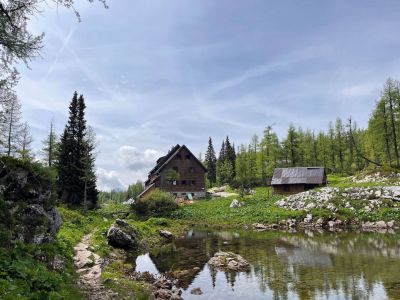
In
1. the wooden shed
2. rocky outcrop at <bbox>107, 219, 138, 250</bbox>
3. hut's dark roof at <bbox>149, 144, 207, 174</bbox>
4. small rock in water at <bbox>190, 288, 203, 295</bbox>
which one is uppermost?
hut's dark roof at <bbox>149, 144, 207, 174</bbox>

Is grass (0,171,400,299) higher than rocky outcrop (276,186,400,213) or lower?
lower

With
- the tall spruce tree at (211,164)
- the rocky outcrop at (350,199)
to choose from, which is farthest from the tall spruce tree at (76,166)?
the tall spruce tree at (211,164)

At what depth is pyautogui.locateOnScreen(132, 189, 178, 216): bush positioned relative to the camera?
57062 millimetres

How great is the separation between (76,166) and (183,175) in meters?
31.7

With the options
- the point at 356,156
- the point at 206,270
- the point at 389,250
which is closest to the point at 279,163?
the point at 356,156

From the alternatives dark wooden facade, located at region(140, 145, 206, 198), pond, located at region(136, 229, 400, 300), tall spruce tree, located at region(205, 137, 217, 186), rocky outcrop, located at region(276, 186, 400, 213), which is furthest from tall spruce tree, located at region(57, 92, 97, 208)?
tall spruce tree, located at region(205, 137, 217, 186)

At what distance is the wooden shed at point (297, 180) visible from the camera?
66500 mm

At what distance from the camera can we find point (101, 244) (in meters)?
27.1

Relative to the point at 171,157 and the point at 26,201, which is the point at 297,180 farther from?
the point at 26,201

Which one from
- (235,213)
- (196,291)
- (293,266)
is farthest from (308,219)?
(196,291)

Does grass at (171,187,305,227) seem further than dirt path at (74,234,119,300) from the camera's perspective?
Yes

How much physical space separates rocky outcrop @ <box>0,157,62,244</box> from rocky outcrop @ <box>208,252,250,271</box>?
1067 cm

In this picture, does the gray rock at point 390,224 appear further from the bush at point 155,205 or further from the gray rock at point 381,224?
the bush at point 155,205

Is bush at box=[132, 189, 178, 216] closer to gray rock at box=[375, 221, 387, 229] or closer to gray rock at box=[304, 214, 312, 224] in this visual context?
gray rock at box=[304, 214, 312, 224]
